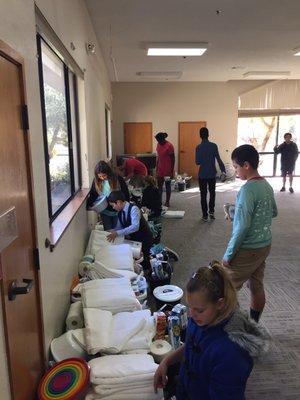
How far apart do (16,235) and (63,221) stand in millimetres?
1010

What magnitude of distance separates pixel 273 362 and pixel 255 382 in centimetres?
25

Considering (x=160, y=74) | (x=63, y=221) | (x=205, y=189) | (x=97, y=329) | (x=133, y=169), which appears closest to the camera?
(x=97, y=329)

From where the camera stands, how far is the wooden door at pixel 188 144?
9867 mm

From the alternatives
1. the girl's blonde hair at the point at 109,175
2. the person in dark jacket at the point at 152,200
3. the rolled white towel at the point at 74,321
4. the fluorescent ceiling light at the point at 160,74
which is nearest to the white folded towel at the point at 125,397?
the rolled white towel at the point at 74,321

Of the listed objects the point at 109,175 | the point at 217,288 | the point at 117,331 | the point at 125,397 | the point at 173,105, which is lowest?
the point at 125,397

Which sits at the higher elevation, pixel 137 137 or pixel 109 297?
pixel 137 137

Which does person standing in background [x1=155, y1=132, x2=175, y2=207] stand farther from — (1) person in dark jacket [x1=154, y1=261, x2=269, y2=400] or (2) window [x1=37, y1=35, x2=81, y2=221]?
(1) person in dark jacket [x1=154, y1=261, x2=269, y2=400]

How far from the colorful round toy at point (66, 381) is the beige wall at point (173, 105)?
27.9 feet

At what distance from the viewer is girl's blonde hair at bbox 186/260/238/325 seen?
1.14 m

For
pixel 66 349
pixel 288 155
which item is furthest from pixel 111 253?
pixel 288 155

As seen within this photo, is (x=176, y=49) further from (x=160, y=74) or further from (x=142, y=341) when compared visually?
(x=142, y=341)

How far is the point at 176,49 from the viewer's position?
18.8 feet

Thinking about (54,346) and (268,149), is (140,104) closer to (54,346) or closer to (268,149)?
(268,149)

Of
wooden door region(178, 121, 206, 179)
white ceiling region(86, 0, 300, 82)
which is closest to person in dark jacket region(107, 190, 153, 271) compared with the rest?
white ceiling region(86, 0, 300, 82)
